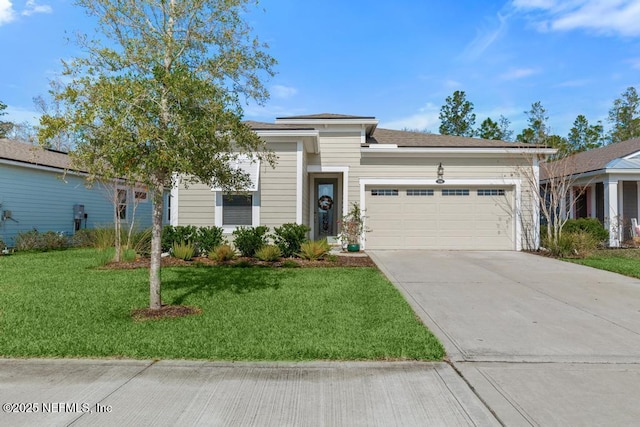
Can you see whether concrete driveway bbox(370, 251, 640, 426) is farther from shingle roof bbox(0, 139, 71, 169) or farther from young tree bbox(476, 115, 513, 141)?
young tree bbox(476, 115, 513, 141)

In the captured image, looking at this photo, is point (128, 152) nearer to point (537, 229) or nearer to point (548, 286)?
point (548, 286)

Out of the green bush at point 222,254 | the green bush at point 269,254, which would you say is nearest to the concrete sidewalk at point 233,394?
the green bush at point 222,254

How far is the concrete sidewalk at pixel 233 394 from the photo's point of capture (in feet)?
9.34

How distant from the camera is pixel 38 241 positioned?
1408cm

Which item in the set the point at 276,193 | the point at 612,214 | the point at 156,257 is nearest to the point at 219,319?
the point at 156,257

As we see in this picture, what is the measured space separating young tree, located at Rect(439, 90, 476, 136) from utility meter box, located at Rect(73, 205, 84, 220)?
3094cm

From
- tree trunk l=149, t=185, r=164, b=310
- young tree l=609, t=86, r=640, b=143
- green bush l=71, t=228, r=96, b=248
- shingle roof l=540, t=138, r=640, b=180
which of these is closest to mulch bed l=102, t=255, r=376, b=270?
tree trunk l=149, t=185, r=164, b=310

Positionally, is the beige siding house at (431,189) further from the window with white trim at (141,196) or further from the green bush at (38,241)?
the green bush at (38,241)

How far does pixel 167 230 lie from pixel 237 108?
6.70m

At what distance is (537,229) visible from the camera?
13.7m

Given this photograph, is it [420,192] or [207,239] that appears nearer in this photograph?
[207,239]

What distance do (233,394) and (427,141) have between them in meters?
13.3

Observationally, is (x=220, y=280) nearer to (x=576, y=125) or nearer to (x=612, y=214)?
(x=612, y=214)

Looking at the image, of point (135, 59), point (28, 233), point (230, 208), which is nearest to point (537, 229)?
point (230, 208)
